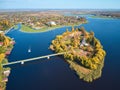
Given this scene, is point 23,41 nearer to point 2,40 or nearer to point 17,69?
point 2,40

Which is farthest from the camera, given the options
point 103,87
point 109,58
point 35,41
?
point 35,41

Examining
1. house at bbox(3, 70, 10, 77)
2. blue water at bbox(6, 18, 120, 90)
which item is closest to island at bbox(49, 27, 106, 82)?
blue water at bbox(6, 18, 120, 90)

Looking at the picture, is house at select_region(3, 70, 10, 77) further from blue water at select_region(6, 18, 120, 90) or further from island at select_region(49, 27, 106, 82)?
island at select_region(49, 27, 106, 82)

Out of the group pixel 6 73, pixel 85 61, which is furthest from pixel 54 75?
pixel 6 73

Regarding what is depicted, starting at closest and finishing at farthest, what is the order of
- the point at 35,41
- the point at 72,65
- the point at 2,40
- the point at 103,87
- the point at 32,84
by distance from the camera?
the point at 103,87 < the point at 32,84 < the point at 72,65 < the point at 2,40 < the point at 35,41

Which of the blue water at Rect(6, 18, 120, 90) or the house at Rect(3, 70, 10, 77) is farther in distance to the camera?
the house at Rect(3, 70, 10, 77)

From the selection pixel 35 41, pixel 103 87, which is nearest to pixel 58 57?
pixel 103 87

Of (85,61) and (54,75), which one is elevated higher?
(85,61)

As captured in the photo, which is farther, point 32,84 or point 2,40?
point 2,40

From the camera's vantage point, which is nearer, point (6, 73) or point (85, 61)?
point (6, 73)

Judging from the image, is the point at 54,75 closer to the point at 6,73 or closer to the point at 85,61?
the point at 85,61

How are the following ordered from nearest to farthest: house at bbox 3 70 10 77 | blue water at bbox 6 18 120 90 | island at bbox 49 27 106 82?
blue water at bbox 6 18 120 90
island at bbox 49 27 106 82
house at bbox 3 70 10 77
